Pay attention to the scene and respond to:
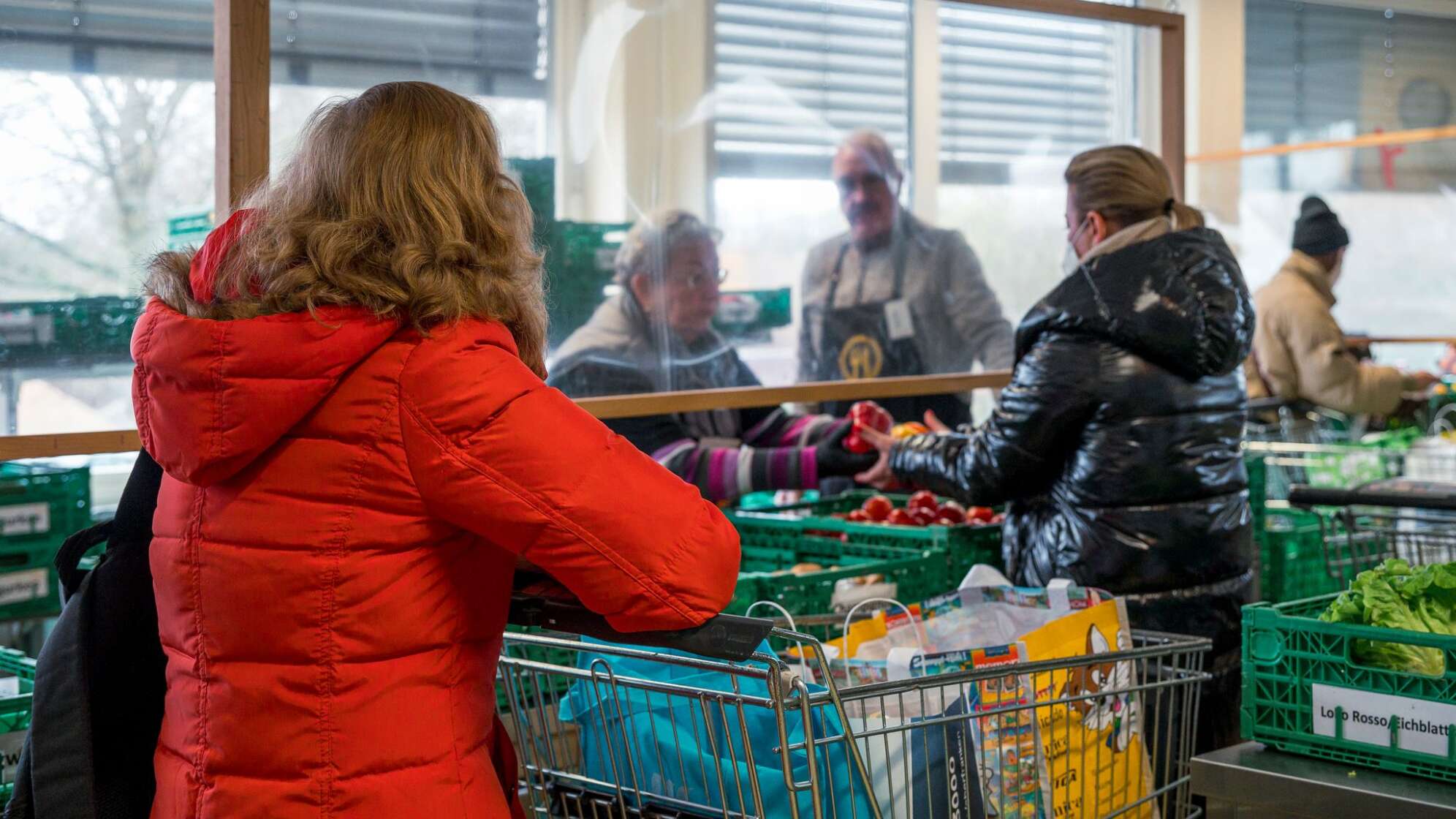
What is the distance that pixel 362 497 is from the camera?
1.48 meters

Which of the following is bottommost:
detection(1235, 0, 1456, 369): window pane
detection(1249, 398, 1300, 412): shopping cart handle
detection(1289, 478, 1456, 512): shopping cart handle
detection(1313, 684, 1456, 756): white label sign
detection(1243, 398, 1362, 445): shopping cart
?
detection(1313, 684, 1456, 756): white label sign

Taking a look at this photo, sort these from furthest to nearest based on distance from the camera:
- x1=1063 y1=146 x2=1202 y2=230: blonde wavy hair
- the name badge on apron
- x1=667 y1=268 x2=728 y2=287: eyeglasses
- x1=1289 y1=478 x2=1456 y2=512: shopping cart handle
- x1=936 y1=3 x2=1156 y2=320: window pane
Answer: x1=936 y1=3 x2=1156 y2=320: window pane < the name badge on apron < x1=667 y1=268 x2=728 y2=287: eyeglasses < x1=1063 y1=146 x2=1202 y2=230: blonde wavy hair < x1=1289 y1=478 x2=1456 y2=512: shopping cart handle

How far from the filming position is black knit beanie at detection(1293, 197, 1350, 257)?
258 inches

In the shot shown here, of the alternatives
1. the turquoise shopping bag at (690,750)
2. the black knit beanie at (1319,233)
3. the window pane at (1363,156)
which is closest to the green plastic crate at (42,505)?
the turquoise shopping bag at (690,750)

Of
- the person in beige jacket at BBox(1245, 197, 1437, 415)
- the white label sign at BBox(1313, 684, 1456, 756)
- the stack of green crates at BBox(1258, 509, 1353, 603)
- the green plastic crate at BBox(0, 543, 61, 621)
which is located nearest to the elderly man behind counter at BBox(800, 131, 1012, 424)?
the stack of green crates at BBox(1258, 509, 1353, 603)

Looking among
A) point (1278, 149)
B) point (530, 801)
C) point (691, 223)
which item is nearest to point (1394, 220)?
point (1278, 149)

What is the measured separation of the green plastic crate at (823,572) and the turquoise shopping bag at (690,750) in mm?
714

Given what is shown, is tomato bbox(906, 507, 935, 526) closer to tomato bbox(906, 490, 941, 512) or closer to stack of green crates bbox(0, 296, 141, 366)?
tomato bbox(906, 490, 941, 512)

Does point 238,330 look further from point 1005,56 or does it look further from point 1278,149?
point 1278,149

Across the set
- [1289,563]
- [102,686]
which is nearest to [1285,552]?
[1289,563]

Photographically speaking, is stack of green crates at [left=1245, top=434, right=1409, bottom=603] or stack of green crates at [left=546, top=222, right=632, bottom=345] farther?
stack of green crates at [left=1245, top=434, right=1409, bottom=603]

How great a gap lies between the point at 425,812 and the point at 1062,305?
1.79 m

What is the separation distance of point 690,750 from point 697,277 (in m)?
1.84

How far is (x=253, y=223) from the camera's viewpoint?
1558mm
